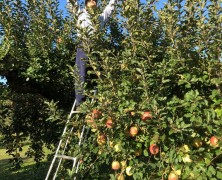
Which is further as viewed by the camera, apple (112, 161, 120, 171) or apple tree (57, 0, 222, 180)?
apple (112, 161, 120, 171)

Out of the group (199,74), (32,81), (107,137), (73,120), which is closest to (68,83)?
(32,81)

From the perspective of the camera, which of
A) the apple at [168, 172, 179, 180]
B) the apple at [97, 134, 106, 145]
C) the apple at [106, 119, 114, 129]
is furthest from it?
the apple at [97, 134, 106, 145]

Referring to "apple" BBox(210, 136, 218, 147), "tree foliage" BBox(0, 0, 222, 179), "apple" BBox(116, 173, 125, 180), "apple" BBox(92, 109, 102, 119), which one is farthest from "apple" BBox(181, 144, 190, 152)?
"apple" BBox(92, 109, 102, 119)

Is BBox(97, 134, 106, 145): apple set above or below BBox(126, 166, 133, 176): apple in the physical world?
above

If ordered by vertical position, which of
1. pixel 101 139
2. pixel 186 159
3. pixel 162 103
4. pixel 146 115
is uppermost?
pixel 162 103

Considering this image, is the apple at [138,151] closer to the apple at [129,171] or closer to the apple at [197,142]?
the apple at [129,171]

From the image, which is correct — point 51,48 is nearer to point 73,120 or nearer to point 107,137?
point 73,120

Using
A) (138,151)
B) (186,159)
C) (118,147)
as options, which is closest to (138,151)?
(138,151)

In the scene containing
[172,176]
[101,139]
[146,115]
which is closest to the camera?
[146,115]

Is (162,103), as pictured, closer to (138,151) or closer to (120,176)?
(138,151)

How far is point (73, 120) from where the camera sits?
137 inches

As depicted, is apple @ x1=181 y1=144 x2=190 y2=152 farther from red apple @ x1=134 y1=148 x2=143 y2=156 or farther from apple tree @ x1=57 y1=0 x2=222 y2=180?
red apple @ x1=134 y1=148 x2=143 y2=156

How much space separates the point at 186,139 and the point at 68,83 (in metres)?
2.64

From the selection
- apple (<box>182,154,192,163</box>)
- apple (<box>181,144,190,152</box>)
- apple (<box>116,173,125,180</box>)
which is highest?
apple (<box>181,144,190,152</box>)
